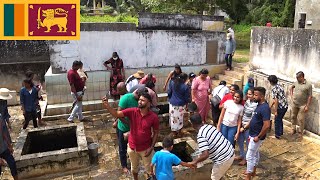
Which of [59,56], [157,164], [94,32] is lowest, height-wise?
[157,164]

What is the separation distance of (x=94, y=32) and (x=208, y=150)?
6630 millimetres

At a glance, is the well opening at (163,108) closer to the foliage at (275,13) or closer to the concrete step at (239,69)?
the concrete step at (239,69)

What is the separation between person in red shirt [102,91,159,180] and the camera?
441cm

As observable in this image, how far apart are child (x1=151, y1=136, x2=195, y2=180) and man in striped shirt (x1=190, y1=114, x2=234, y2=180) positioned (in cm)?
34

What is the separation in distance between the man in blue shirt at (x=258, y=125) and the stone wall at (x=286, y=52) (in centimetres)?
364

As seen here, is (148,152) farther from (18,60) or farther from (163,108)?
(18,60)

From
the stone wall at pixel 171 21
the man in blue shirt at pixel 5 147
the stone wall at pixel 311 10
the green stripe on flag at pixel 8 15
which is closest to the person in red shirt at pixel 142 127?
the man in blue shirt at pixel 5 147

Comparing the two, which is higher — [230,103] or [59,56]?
[59,56]

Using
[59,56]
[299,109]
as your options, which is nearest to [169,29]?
[59,56]

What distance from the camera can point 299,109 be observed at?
7.24 m

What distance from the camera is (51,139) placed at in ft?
22.1

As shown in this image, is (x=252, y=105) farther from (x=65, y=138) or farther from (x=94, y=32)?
(x=94, y=32)

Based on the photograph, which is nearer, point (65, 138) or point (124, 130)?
point (124, 130)

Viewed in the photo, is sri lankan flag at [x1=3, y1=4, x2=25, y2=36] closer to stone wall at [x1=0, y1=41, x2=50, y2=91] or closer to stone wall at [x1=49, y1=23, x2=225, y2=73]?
stone wall at [x1=0, y1=41, x2=50, y2=91]
